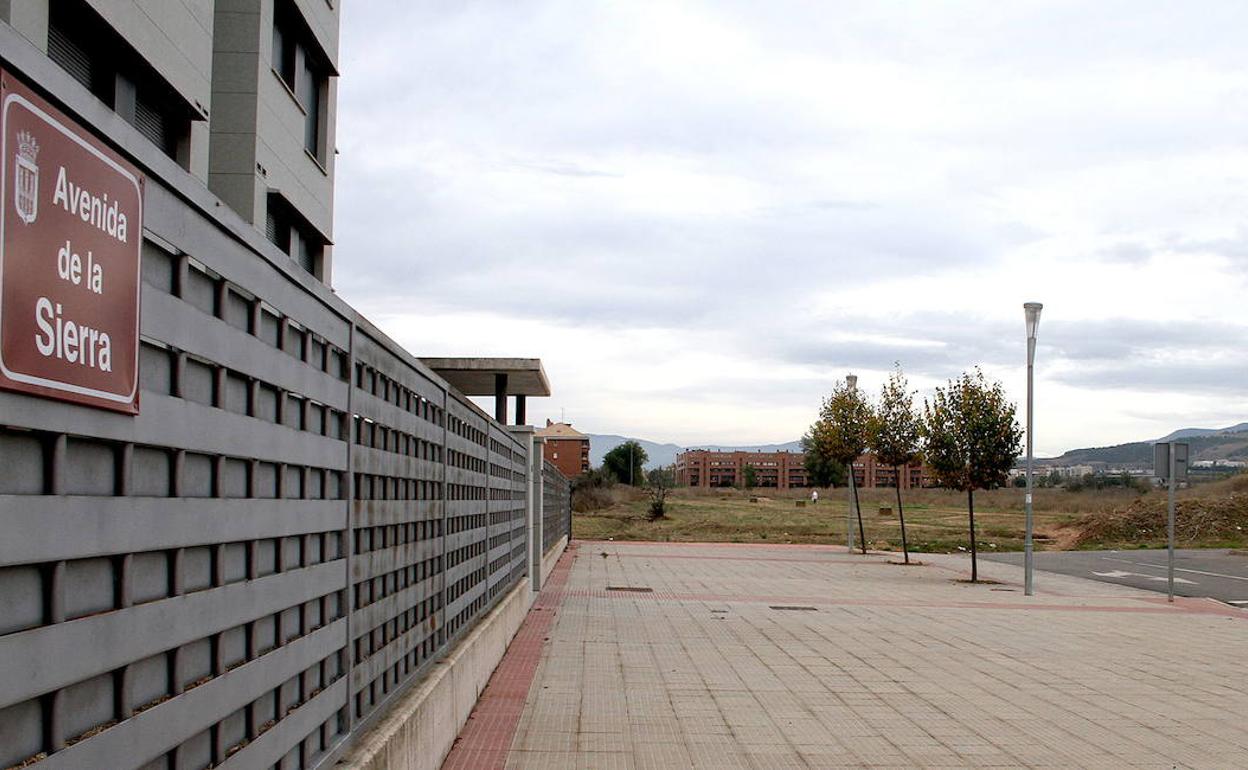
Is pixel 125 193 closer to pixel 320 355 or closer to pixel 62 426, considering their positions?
pixel 62 426

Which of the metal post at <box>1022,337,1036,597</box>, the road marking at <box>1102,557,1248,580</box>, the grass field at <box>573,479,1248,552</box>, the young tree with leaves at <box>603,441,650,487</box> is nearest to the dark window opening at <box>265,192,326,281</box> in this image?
the metal post at <box>1022,337,1036,597</box>

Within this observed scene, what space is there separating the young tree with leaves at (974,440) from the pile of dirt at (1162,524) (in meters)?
18.2

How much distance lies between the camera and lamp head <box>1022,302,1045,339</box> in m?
21.9

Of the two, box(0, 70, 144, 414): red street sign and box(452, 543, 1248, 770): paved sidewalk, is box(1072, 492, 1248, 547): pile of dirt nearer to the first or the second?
box(452, 543, 1248, 770): paved sidewalk

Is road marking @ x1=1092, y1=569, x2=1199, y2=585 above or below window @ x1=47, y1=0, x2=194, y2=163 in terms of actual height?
below

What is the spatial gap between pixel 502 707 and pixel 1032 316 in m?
15.5

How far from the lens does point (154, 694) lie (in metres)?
2.79

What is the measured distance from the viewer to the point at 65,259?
220 centimetres

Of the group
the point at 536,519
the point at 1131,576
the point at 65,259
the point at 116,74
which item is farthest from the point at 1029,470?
the point at 65,259

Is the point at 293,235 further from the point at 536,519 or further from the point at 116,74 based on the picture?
the point at 116,74

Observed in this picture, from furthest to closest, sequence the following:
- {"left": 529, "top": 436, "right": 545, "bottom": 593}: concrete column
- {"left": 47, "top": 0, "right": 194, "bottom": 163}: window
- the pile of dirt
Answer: the pile of dirt → {"left": 529, "top": 436, "right": 545, "bottom": 593}: concrete column → {"left": 47, "top": 0, "right": 194, "bottom": 163}: window

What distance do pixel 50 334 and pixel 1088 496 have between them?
89759 mm

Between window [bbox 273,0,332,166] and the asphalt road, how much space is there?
17.2 meters

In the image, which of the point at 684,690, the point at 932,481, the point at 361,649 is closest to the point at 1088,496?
the point at 932,481
